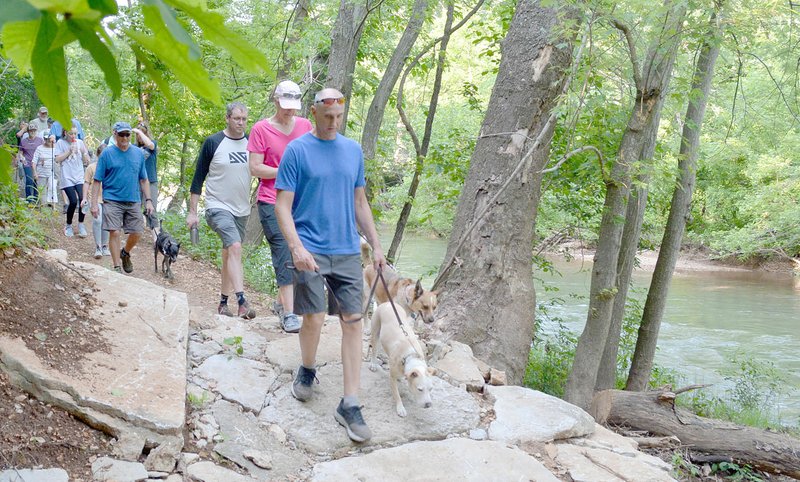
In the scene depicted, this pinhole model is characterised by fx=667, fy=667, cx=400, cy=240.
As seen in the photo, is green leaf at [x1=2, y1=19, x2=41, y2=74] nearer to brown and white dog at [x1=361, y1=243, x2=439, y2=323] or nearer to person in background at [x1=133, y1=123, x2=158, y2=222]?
brown and white dog at [x1=361, y1=243, x2=439, y2=323]

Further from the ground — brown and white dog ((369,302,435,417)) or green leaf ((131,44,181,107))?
green leaf ((131,44,181,107))

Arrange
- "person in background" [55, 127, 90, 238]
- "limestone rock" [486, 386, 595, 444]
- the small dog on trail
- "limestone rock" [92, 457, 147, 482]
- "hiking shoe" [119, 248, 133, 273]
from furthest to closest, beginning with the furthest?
"person in background" [55, 127, 90, 238], the small dog on trail, "hiking shoe" [119, 248, 133, 273], "limestone rock" [486, 386, 595, 444], "limestone rock" [92, 457, 147, 482]

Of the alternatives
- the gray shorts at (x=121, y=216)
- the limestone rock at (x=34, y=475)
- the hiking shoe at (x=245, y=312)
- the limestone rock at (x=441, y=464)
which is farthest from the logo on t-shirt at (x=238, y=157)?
the limestone rock at (x=34, y=475)

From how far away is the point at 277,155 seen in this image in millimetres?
5730

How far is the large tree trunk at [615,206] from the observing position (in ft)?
24.3

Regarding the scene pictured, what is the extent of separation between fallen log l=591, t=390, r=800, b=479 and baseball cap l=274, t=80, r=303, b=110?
4.27 metres

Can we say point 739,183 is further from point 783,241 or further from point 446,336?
point 446,336

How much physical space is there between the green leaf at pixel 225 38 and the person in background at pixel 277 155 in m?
4.56

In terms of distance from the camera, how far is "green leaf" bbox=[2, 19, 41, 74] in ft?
2.75

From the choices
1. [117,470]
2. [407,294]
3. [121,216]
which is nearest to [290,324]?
[407,294]

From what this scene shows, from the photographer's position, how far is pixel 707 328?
18.1 m

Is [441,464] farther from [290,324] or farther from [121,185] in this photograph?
[121,185]

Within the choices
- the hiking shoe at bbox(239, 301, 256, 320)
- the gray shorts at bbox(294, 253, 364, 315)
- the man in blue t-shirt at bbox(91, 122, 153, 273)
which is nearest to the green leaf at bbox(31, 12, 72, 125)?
the gray shorts at bbox(294, 253, 364, 315)

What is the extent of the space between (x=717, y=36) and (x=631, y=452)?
424 centimetres
